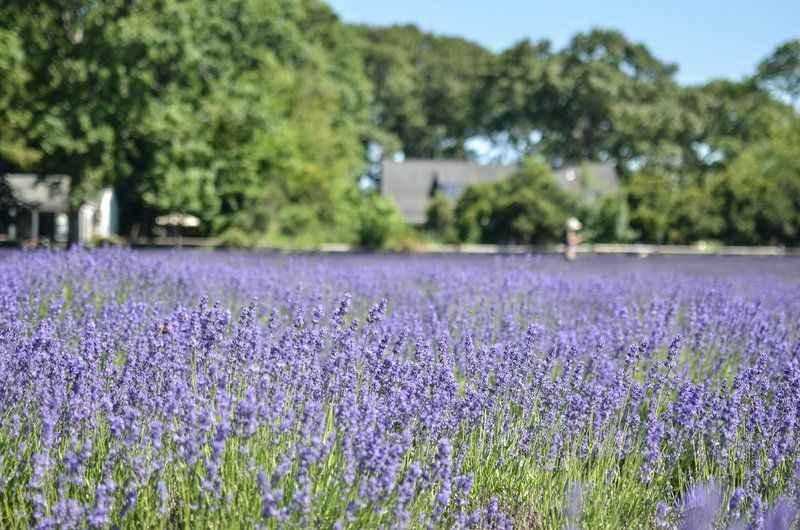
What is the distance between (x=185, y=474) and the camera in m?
2.88

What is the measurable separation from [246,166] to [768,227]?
20901mm

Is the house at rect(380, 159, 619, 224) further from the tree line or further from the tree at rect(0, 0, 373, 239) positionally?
the tree at rect(0, 0, 373, 239)

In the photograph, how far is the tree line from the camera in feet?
61.6

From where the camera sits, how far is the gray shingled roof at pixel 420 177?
2120 inches

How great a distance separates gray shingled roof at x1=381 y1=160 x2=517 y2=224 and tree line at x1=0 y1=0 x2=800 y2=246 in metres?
1.64

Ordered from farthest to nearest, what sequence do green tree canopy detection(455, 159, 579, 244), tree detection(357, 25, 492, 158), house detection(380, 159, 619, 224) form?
1. tree detection(357, 25, 492, 158)
2. house detection(380, 159, 619, 224)
3. green tree canopy detection(455, 159, 579, 244)

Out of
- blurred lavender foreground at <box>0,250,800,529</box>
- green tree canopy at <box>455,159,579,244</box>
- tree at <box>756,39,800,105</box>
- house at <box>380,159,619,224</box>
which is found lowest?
blurred lavender foreground at <box>0,250,800,529</box>

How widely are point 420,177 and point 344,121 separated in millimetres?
13384

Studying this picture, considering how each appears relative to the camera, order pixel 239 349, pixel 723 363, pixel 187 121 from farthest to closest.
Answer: pixel 187 121 → pixel 723 363 → pixel 239 349

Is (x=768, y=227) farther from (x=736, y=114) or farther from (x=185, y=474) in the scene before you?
(x=185, y=474)

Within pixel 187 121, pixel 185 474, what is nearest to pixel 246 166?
pixel 187 121

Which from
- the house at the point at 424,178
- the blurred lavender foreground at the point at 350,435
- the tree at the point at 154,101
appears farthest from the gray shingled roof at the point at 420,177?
the blurred lavender foreground at the point at 350,435

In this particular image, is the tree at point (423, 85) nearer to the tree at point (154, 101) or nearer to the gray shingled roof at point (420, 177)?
the gray shingled roof at point (420, 177)

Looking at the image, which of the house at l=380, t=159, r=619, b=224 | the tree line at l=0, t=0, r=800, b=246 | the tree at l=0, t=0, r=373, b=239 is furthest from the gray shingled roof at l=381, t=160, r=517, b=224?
the tree at l=0, t=0, r=373, b=239
